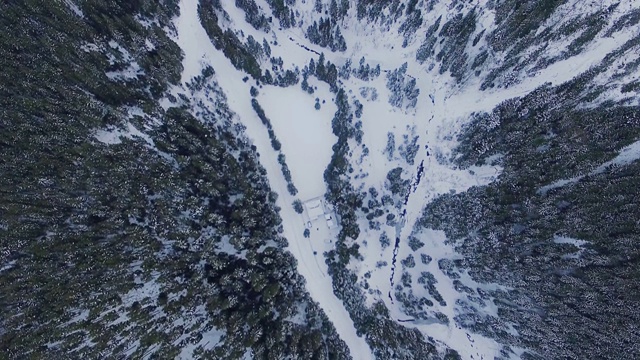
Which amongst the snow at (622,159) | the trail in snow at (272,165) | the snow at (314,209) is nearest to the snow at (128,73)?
the trail in snow at (272,165)

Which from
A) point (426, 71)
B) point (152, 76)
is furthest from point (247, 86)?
point (426, 71)

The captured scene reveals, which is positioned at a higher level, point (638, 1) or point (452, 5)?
point (452, 5)

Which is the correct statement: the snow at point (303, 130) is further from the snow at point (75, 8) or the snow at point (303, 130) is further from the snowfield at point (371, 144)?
A: the snow at point (75, 8)

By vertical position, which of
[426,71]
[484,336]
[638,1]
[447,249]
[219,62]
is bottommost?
[484,336]

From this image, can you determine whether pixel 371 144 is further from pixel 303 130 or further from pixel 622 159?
pixel 622 159

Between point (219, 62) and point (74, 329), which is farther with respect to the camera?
point (219, 62)

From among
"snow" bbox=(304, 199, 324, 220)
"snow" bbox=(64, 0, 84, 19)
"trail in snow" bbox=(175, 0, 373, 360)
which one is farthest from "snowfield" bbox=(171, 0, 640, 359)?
"snow" bbox=(64, 0, 84, 19)

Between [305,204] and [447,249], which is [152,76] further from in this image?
[447,249]

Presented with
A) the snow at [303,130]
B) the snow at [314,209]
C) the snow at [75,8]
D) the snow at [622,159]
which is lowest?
the snow at [622,159]
